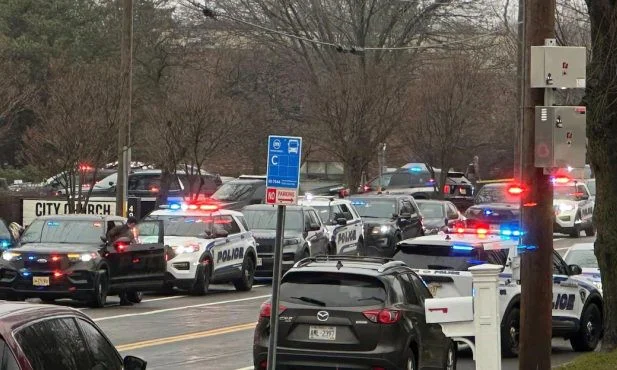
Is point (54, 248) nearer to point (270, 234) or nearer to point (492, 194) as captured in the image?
point (270, 234)

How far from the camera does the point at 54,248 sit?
22016mm

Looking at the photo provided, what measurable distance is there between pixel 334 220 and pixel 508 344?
49.6ft

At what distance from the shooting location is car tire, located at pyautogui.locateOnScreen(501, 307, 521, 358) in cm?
1697

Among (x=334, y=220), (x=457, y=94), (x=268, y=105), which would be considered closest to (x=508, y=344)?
(x=334, y=220)

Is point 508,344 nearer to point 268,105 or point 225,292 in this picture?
point 225,292

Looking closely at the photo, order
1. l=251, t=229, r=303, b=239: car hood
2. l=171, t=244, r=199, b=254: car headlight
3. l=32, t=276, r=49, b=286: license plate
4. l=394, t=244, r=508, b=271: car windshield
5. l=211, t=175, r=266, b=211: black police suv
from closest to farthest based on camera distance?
l=394, t=244, r=508, b=271: car windshield, l=32, t=276, r=49, b=286: license plate, l=171, t=244, r=199, b=254: car headlight, l=251, t=229, r=303, b=239: car hood, l=211, t=175, r=266, b=211: black police suv

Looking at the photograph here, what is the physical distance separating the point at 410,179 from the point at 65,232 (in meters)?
28.6

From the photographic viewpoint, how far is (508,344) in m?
17.1

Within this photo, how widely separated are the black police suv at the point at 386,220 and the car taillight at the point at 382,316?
65.0 feet

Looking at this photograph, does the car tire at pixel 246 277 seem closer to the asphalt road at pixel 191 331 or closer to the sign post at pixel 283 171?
the asphalt road at pixel 191 331

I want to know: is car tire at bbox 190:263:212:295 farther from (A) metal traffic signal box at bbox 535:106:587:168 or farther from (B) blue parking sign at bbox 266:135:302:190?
(B) blue parking sign at bbox 266:135:302:190

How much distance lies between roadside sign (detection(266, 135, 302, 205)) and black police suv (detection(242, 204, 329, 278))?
17068mm

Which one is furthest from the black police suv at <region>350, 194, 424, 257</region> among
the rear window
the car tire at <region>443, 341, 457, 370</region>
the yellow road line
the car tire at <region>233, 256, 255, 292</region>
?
the rear window

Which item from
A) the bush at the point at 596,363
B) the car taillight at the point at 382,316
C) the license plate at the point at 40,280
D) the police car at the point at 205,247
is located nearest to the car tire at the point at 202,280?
the police car at the point at 205,247
